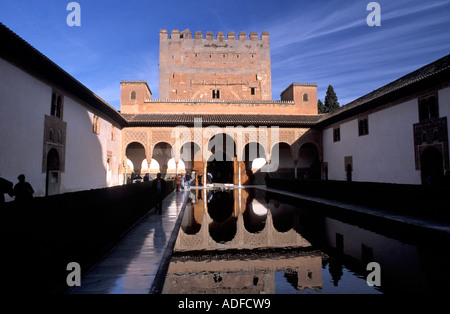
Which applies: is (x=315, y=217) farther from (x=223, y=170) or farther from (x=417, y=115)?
(x=223, y=170)

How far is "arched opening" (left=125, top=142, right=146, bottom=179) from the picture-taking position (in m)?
21.0

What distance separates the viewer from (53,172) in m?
9.97

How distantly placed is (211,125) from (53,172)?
11.6 metres

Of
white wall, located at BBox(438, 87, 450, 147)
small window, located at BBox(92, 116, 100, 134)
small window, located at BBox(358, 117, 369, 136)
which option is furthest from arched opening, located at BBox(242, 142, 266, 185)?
white wall, located at BBox(438, 87, 450, 147)

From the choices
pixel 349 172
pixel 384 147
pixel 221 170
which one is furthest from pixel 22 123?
pixel 221 170

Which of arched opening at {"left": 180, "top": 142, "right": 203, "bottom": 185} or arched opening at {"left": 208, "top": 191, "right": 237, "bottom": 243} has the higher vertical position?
arched opening at {"left": 180, "top": 142, "right": 203, "bottom": 185}

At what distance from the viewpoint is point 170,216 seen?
756 cm

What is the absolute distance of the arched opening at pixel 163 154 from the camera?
21391 mm

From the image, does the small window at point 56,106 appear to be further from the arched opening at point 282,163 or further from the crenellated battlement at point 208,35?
the crenellated battlement at point 208,35

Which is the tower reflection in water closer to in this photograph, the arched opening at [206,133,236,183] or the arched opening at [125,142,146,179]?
the arched opening at [125,142,146,179]

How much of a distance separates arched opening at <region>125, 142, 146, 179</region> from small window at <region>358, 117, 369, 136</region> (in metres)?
14.9

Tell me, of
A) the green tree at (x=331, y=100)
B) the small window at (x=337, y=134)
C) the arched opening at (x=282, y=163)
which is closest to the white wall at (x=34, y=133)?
the arched opening at (x=282, y=163)

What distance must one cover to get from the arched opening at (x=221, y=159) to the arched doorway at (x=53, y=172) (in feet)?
41.3

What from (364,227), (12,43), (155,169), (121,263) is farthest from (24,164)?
(155,169)
